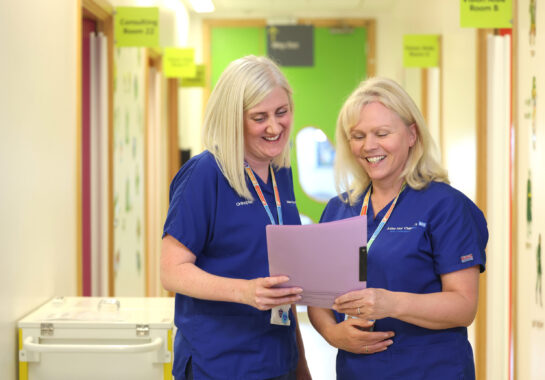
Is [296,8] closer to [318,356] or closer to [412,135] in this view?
[318,356]

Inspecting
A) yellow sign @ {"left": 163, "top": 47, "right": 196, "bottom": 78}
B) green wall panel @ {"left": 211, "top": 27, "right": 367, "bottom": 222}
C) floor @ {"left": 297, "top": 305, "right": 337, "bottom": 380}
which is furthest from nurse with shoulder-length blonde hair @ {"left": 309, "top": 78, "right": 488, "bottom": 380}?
green wall panel @ {"left": 211, "top": 27, "right": 367, "bottom": 222}

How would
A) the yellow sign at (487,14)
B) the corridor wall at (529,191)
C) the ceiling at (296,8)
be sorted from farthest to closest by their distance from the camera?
the ceiling at (296,8), the yellow sign at (487,14), the corridor wall at (529,191)

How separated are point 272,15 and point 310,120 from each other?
133 centimetres

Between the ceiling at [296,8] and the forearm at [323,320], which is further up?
the ceiling at [296,8]

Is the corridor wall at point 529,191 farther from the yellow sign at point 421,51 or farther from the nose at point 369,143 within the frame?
the yellow sign at point 421,51

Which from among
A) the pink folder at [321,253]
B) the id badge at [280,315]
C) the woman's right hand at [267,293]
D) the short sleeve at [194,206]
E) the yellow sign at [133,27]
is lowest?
the id badge at [280,315]

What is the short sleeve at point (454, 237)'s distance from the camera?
1689 millimetres

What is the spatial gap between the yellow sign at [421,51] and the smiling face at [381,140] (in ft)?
11.2

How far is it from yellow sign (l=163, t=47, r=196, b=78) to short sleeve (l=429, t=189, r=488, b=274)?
4.07 metres

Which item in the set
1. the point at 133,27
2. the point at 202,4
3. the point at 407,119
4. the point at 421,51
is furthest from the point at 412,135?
the point at 202,4

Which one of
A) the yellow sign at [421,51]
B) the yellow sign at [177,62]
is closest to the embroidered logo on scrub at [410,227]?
the yellow sign at [421,51]

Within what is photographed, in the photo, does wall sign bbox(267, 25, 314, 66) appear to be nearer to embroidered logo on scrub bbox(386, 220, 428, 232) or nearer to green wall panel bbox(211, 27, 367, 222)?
green wall panel bbox(211, 27, 367, 222)

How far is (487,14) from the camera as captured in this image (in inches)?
122

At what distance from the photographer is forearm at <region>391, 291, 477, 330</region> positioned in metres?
1.62
